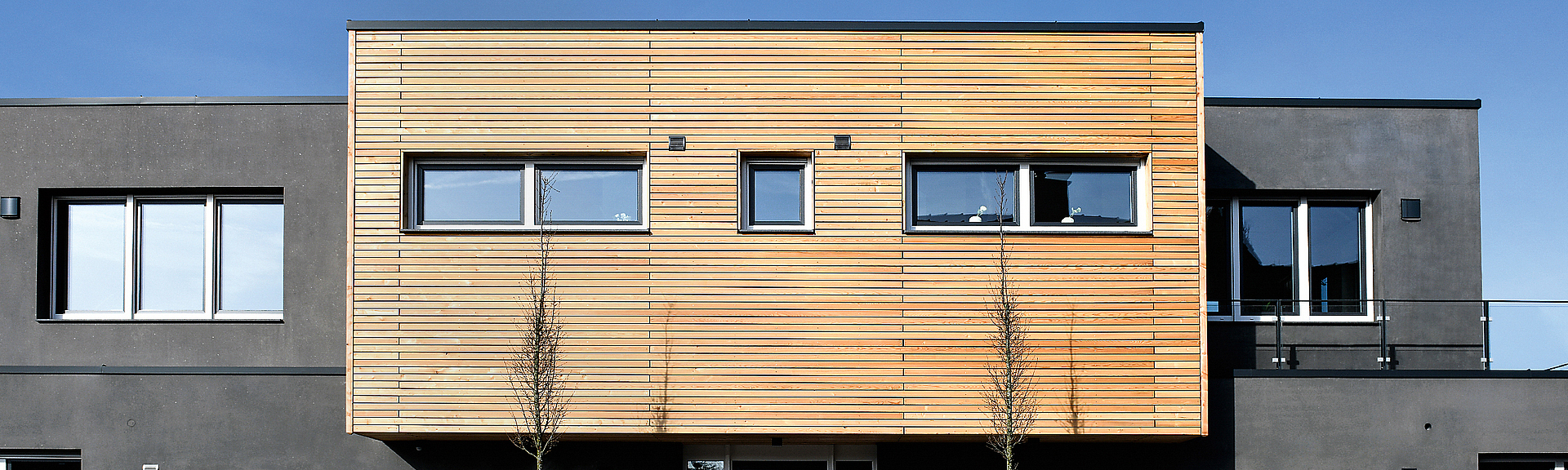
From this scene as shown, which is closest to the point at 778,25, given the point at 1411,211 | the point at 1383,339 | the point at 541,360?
the point at 541,360

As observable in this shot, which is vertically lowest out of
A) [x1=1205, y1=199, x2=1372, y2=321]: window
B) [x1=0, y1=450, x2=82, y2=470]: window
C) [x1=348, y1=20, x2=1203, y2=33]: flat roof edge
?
[x1=0, y1=450, x2=82, y2=470]: window

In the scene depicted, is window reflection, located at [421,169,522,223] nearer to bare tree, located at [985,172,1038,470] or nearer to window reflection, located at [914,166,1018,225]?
window reflection, located at [914,166,1018,225]

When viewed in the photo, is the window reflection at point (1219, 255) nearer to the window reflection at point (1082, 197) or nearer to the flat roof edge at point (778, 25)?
the window reflection at point (1082, 197)

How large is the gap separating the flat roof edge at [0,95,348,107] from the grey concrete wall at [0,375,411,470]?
9.17 feet

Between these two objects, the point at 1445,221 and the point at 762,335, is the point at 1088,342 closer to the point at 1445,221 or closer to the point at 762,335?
the point at 762,335

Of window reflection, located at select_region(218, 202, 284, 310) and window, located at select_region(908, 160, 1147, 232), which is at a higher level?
window, located at select_region(908, 160, 1147, 232)

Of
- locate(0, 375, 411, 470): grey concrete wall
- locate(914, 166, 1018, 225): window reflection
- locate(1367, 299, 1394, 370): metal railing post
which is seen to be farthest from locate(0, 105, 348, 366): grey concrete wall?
locate(1367, 299, 1394, 370): metal railing post

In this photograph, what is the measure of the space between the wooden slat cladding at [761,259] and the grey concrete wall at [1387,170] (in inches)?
80.5

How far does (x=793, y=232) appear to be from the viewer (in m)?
8.72

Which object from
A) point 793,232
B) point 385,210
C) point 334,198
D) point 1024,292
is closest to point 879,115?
point 793,232

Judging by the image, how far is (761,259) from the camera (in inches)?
343

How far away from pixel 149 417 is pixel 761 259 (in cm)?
612

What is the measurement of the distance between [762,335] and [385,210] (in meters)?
3.52

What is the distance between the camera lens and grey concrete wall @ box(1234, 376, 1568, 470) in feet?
29.7
